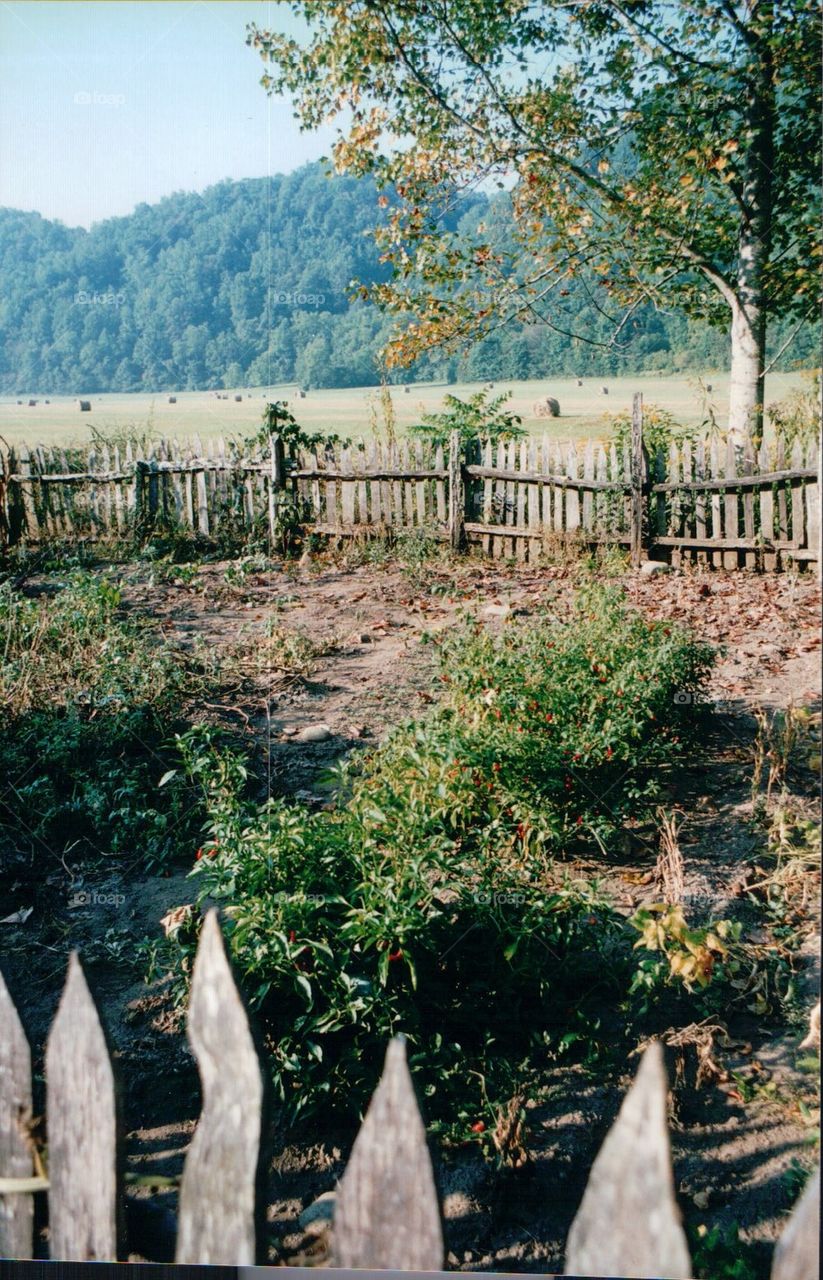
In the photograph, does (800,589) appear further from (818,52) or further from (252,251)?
(252,251)

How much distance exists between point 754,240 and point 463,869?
5.53 ft

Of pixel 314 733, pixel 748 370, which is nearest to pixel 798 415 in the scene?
pixel 748 370

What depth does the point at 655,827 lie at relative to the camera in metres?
2.42

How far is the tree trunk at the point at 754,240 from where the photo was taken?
2.10 metres

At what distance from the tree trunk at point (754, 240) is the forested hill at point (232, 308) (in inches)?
3.1

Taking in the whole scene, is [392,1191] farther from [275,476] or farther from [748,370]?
[275,476]

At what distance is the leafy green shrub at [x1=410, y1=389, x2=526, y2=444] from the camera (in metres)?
2.63

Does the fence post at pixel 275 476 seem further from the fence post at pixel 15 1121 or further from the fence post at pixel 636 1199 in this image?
the fence post at pixel 636 1199

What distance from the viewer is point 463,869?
7.88 feet

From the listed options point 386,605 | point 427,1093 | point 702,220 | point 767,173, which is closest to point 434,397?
point 386,605

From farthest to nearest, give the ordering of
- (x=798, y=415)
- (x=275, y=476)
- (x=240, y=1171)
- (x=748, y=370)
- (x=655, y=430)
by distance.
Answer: (x=275, y=476) → (x=655, y=430) → (x=748, y=370) → (x=798, y=415) → (x=240, y=1171)

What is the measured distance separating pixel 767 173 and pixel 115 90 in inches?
59.9

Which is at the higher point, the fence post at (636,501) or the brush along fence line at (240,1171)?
the fence post at (636,501)

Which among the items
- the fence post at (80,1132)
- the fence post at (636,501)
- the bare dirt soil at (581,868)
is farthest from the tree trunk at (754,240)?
the fence post at (80,1132)
